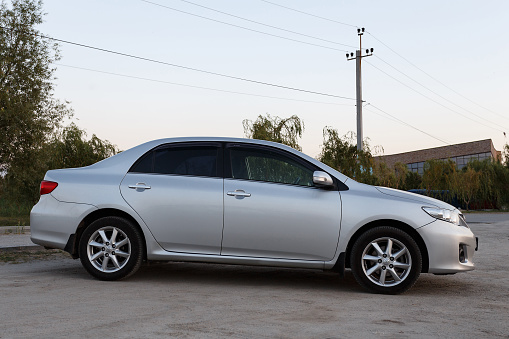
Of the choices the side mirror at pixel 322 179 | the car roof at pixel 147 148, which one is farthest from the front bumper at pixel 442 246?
the car roof at pixel 147 148

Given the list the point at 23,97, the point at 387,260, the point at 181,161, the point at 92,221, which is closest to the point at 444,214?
the point at 387,260

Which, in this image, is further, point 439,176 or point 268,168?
point 439,176

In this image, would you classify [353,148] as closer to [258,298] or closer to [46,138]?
[46,138]

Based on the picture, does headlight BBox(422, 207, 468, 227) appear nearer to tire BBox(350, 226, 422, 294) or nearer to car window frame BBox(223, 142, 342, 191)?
tire BBox(350, 226, 422, 294)

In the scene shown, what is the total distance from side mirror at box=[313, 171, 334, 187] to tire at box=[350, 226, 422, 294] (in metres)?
0.70

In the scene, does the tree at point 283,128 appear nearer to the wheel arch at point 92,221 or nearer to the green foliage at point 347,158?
the green foliage at point 347,158

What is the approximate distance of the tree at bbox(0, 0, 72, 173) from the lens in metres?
19.0

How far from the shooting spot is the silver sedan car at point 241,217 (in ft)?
22.1

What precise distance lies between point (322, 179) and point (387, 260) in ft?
3.79

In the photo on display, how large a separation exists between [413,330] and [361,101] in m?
29.2

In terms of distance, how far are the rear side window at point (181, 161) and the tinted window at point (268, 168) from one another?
0.89 ft

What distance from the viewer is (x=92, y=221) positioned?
291 inches

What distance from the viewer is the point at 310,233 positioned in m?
6.79

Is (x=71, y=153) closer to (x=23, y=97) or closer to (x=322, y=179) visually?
(x=23, y=97)
